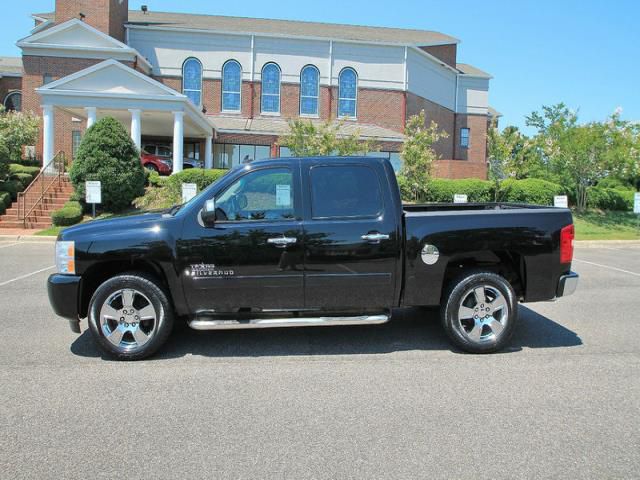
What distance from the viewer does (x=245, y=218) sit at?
541cm

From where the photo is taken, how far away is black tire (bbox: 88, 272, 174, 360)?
5.26 metres

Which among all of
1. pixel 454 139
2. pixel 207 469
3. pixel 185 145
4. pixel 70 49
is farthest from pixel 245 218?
pixel 454 139

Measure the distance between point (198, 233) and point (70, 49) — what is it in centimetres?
3179

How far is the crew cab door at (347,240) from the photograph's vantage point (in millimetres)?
5367

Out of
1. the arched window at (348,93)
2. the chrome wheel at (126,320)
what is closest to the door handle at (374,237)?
the chrome wheel at (126,320)

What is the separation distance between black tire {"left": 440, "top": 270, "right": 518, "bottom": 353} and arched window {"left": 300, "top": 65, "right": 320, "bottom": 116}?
115 feet

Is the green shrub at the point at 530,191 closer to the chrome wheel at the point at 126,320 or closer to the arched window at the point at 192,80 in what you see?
the chrome wheel at the point at 126,320

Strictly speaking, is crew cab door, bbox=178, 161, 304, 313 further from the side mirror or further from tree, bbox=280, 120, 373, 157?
tree, bbox=280, 120, 373, 157

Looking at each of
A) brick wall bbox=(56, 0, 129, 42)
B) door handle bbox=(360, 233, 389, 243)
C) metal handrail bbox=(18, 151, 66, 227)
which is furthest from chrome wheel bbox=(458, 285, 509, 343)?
brick wall bbox=(56, 0, 129, 42)

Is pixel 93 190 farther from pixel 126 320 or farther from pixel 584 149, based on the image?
pixel 584 149

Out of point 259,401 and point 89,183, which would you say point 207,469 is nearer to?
point 259,401

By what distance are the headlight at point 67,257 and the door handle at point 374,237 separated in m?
2.85

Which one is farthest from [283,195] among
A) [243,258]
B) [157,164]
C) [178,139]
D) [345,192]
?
[157,164]

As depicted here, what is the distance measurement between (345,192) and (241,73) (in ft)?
116
